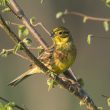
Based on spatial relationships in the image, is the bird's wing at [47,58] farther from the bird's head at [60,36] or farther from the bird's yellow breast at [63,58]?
the bird's head at [60,36]

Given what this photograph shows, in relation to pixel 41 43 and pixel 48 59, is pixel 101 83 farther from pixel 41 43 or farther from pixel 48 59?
pixel 41 43

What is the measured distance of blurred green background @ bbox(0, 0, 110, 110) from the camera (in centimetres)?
1341

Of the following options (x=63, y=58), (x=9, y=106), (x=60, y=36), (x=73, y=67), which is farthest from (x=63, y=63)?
(x=73, y=67)

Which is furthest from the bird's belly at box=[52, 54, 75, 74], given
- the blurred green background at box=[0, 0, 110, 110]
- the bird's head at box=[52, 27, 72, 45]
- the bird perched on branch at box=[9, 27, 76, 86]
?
the blurred green background at box=[0, 0, 110, 110]

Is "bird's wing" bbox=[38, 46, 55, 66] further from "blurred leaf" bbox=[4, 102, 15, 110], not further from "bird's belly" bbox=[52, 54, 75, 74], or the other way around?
"blurred leaf" bbox=[4, 102, 15, 110]

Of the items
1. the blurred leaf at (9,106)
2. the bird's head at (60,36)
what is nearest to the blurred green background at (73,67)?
the bird's head at (60,36)

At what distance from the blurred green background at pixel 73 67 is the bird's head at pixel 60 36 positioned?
509cm

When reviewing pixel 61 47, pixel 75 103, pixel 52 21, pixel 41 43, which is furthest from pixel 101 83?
pixel 41 43

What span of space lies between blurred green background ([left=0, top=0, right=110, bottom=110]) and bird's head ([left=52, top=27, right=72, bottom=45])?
5.09 m

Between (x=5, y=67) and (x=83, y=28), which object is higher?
(x=5, y=67)

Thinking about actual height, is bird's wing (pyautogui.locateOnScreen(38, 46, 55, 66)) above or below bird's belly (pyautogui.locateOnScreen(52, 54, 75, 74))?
above

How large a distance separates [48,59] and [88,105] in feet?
5.20

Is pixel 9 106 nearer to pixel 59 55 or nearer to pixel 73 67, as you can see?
pixel 59 55

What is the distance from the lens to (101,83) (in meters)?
14.0
